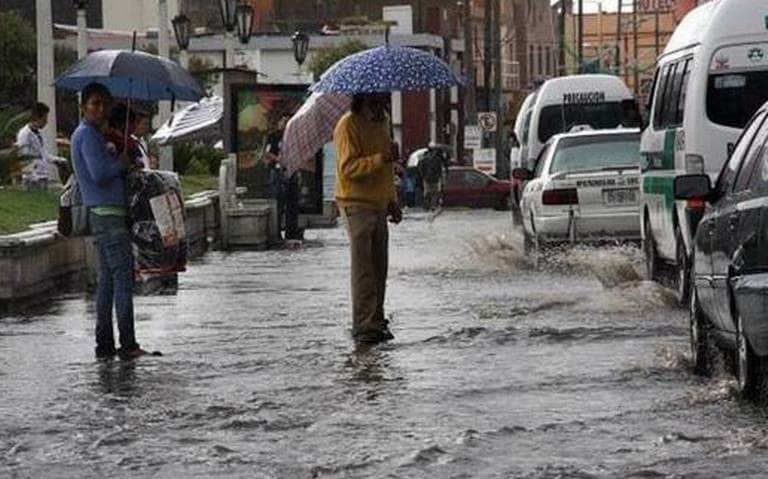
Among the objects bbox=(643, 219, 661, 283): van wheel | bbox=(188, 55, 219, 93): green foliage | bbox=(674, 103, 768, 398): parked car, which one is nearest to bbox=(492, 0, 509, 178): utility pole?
bbox=(188, 55, 219, 93): green foliage

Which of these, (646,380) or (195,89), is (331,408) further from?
(195,89)

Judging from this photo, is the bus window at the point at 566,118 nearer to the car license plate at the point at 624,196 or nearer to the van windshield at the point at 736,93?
the car license plate at the point at 624,196

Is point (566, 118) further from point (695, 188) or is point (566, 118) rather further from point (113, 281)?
point (695, 188)

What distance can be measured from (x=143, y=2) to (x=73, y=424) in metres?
83.2

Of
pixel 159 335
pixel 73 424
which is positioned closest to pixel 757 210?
pixel 73 424

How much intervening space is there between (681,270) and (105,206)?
5058 mm

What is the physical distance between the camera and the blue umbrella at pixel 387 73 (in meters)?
16.0

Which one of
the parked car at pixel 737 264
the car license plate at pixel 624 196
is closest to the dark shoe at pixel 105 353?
the parked car at pixel 737 264

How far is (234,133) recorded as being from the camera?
35.0m

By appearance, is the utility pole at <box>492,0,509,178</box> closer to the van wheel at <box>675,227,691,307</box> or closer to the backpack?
the van wheel at <box>675,227,691,307</box>

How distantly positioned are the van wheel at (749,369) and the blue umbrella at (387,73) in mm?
A: 4947

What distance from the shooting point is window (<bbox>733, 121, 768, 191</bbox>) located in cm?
1202

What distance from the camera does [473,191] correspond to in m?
62.6

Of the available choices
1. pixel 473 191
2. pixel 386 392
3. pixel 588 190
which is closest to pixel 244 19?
pixel 588 190
